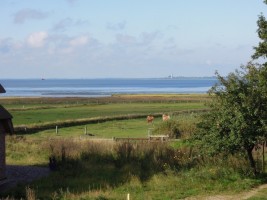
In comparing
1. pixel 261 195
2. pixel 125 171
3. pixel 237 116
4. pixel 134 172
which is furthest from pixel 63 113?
pixel 261 195

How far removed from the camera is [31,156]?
1329 inches

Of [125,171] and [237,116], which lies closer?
[237,116]

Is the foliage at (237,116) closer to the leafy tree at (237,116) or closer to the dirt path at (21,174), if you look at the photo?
the leafy tree at (237,116)

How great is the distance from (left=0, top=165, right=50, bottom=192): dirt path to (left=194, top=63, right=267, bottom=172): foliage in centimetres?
888

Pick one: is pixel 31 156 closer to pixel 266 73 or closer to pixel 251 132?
pixel 251 132

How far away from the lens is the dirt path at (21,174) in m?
25.7

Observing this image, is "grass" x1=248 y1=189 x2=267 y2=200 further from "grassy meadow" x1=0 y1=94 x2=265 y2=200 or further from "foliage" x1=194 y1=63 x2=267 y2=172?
"foliage" x1=194 y1=63 x2=267 y2=172

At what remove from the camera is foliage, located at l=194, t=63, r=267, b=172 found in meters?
23.7

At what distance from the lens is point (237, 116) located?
78.0 feet

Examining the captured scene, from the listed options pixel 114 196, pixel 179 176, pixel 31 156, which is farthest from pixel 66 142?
pixel 114 196

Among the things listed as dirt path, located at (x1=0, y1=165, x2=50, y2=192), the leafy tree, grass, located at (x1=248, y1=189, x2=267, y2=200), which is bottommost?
dirt path, located at (x1=0, y1=165, x2=50, y2=192)

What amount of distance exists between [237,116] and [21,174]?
11938 millimetres

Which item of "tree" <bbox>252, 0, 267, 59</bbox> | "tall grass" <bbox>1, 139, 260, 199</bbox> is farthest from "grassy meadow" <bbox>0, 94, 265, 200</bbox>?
"tree" <bbox>252, 0, 267, 59</bbox>

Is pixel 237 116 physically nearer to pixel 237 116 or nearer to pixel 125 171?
pixel 237 116
